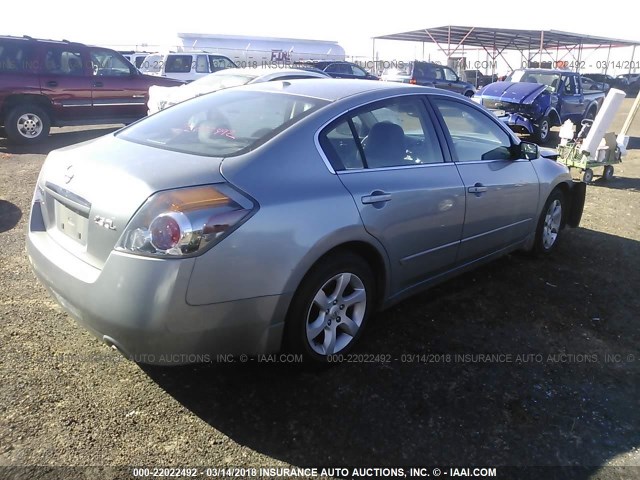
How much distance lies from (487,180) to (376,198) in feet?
4.14

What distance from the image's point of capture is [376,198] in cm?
304

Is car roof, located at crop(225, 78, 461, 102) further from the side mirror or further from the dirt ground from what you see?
the dirt ground

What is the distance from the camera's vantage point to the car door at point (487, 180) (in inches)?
149

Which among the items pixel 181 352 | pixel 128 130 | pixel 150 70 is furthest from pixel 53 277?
pixel 150 70

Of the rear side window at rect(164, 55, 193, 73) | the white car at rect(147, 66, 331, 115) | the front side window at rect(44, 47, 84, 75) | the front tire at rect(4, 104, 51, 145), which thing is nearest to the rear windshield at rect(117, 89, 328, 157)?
the white car at rect(147, 66, 331, 115)

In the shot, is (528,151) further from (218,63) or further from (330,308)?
(218,63)

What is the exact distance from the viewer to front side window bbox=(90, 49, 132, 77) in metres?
11.3

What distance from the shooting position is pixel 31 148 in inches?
403

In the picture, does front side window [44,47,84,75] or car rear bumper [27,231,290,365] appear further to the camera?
front side window [44,47,84,75]

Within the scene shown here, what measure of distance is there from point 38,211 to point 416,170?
2269 millimetres

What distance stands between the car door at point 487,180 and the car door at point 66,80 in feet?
30.3

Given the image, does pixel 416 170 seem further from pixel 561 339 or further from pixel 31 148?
pixel 31 148

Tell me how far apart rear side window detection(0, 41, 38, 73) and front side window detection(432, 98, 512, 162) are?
365 inches

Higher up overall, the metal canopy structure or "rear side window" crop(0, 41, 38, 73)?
the metal canopy structure
